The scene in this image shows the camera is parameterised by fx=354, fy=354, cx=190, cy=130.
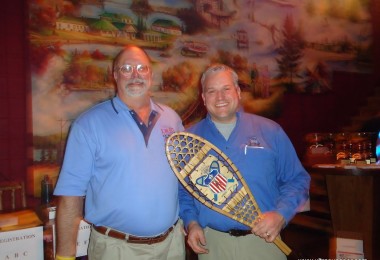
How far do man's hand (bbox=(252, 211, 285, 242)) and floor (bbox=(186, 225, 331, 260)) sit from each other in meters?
2.71

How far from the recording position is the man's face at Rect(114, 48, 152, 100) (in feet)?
7.74

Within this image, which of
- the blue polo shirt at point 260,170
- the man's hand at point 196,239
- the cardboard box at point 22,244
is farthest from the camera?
the cardboard box at point 22,244

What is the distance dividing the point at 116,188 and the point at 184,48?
4352 mm

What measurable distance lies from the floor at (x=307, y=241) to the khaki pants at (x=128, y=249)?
2.42m

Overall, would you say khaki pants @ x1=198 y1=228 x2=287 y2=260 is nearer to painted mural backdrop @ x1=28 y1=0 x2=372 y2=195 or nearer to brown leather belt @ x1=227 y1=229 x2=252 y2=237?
brown leather belt @ x1=227 y1=229 x2=252 y2=237

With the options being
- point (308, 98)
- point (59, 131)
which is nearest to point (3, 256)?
point (59, 131)

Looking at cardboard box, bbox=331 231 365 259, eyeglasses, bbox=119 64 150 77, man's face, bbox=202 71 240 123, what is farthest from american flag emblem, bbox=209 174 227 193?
cardboard box, bbox=331 231 365 259

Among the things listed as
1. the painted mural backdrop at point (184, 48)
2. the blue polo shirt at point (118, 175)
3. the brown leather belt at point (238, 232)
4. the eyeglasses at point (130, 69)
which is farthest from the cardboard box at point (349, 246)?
the eyeglasses at point (130, 69)

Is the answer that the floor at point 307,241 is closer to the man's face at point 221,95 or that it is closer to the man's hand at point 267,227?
the man's hand at point 267,227

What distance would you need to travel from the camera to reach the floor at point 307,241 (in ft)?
16.1

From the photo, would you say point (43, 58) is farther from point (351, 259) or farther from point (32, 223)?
point (351, 259)

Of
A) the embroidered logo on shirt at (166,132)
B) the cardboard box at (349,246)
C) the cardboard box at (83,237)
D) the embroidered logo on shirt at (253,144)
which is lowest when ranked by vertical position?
the cardboard box at (349,246)

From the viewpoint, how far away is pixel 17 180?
189 inches

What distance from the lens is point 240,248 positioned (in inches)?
90.6
